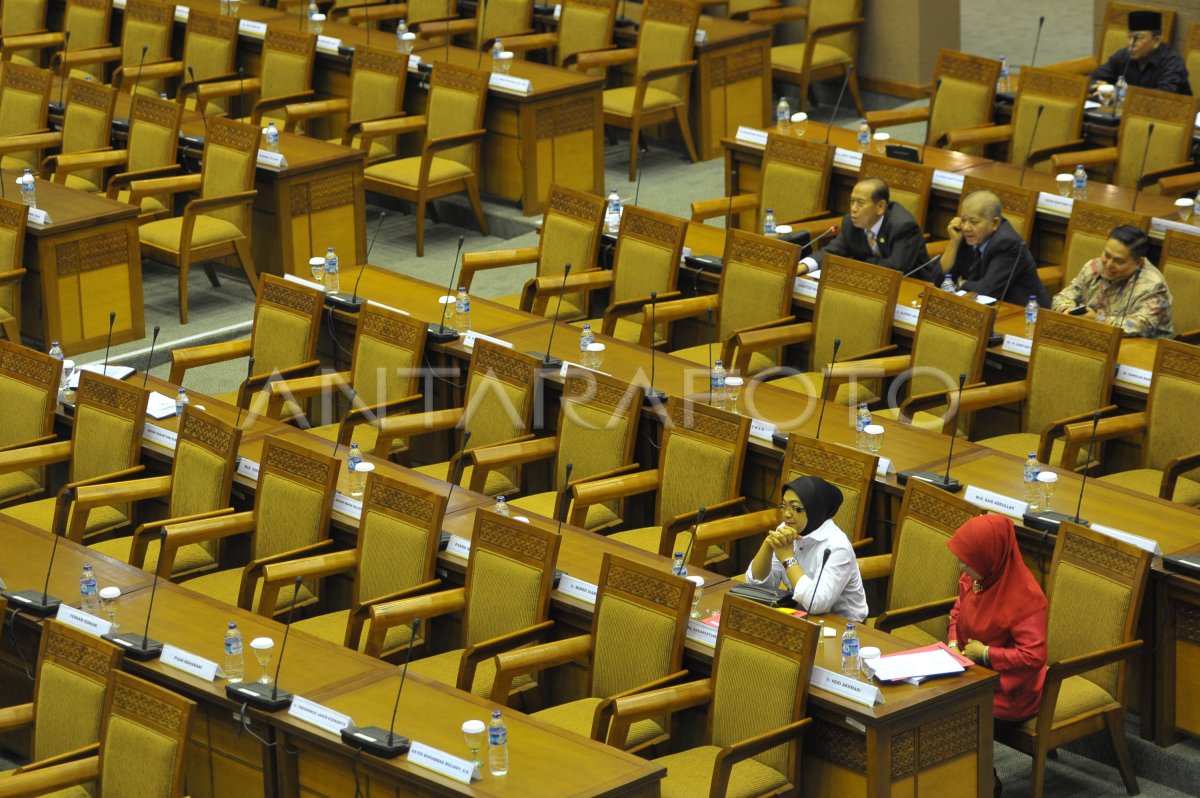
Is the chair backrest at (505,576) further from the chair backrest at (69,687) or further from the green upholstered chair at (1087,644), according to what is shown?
the green upholstered chair at (1087,644)

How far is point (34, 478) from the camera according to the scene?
6.00m

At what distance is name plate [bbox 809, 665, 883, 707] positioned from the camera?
13.4 ft

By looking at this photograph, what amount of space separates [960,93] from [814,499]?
4010mm

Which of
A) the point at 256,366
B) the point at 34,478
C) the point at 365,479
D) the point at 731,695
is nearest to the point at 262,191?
the point at 256,366

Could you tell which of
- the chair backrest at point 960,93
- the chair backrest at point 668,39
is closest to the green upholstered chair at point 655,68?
the chair backrest at point 668,39

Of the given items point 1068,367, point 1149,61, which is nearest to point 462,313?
point 1068,367

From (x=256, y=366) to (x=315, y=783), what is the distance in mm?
2403

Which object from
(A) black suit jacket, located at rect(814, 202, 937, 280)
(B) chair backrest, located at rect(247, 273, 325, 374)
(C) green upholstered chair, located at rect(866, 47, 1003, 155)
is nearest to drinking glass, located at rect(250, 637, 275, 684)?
(B) chair backrest, located at rect(247, 273, 325, 374)

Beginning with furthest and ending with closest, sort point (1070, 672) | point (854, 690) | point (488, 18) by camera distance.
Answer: point (488, 18) → point (1070, 672) → point (854, 690)

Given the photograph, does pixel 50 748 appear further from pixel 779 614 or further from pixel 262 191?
pixel 262 191

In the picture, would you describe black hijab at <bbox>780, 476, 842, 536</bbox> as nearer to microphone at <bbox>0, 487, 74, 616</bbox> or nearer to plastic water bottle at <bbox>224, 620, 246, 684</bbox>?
plastic water bottle at <bbox>224, 620, 246, 684</bbox>

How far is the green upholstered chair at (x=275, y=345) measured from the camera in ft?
20.3

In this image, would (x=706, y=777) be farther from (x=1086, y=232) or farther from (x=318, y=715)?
(x=1086, y=232)

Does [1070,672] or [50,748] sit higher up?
[1070,672]
